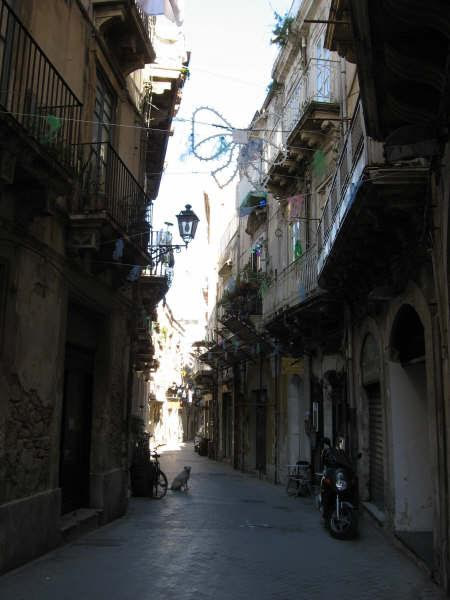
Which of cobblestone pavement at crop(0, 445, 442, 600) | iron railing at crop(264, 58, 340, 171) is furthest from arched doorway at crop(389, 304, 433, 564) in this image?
iron railing at crop(264, 58, 340, 171)

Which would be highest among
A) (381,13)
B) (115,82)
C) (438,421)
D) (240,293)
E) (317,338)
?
(115,82)

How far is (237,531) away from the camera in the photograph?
10.3 metres

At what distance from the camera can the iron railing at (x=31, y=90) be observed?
744cm

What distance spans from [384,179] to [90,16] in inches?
249

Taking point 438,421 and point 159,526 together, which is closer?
point 438,421

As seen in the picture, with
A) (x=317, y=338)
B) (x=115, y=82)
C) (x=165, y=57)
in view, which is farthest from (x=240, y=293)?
(x=115, y=82)

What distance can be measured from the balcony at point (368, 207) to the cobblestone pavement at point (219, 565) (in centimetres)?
409

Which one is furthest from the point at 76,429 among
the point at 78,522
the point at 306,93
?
the point at 306,93

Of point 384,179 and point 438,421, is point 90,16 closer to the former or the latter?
point 384,179

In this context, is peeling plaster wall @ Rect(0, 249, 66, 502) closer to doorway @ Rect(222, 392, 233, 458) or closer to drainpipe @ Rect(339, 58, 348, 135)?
drainpipe @ Rect(339, 58, 348, 135)

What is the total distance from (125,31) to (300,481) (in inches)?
431

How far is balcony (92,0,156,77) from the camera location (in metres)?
10.9

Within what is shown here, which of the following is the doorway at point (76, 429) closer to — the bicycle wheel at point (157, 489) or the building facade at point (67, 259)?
the building facade at point (67, 259)

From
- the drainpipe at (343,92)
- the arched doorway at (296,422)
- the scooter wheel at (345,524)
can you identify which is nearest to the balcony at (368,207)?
the drainpipe at (343,92)
